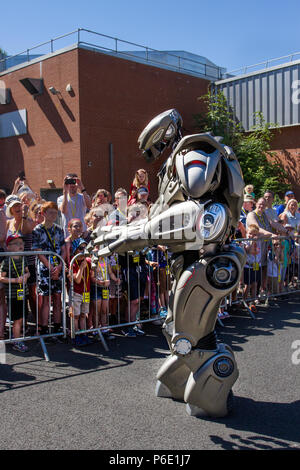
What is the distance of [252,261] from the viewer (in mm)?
7336

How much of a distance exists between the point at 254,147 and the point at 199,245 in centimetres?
1329

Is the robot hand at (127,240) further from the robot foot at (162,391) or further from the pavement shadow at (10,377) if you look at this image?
the pavement shadow at (10,377)

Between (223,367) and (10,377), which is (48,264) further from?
(223,367)

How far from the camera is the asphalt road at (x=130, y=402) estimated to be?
10.3 feet

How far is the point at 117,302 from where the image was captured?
6.11 m

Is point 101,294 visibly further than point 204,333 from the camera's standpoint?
Yes

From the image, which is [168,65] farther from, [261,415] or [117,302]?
[261,415]

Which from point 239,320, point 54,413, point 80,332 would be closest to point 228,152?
point 54,413

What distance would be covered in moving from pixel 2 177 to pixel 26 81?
4619mm

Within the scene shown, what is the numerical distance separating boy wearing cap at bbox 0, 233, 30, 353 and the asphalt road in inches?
11.6

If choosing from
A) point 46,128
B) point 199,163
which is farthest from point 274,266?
point 46,128

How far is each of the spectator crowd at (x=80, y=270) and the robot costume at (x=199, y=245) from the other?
1.01 m
